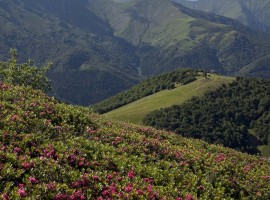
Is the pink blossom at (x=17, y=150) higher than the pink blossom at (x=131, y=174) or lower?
higher

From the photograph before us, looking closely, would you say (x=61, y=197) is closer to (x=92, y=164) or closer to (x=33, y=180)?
(x=33, y=180)

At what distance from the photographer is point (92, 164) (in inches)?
836

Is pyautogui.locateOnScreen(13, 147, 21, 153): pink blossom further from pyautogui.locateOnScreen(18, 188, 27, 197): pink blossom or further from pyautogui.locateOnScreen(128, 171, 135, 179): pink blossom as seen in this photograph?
pyautogui.locateOnScreen(128, 171, 135, 179): pink blossom

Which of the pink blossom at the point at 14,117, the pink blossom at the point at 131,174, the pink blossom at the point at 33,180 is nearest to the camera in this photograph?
the pink blossom at the point at 33,180

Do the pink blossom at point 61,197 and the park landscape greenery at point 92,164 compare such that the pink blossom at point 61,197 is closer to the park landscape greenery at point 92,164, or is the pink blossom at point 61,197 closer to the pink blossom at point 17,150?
the park landscape greenery at point 92,164

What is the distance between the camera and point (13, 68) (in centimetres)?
8625

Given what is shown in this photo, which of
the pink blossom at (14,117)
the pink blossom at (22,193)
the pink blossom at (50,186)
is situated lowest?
the pink blossom at (22,193)

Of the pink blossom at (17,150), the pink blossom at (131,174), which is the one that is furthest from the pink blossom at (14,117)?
the pink blossom at (131,174)

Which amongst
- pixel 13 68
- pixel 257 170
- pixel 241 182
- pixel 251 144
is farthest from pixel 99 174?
pixel 251 144

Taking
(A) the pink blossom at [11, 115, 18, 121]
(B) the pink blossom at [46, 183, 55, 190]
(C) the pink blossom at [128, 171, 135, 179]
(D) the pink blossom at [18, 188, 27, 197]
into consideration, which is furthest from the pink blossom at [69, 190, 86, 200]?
(A) the pink blossom at [11, 115, 18, 121]

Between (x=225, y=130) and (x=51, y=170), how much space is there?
593ft

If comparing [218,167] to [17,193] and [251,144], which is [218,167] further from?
[251,144]

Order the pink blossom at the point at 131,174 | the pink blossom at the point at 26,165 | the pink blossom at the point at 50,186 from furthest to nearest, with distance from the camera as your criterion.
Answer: the pink blossom at the point at 131,174, the pink blossom at the point at 26,165, the pink blossom at the point at 50,186

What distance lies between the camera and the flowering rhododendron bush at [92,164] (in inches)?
703
